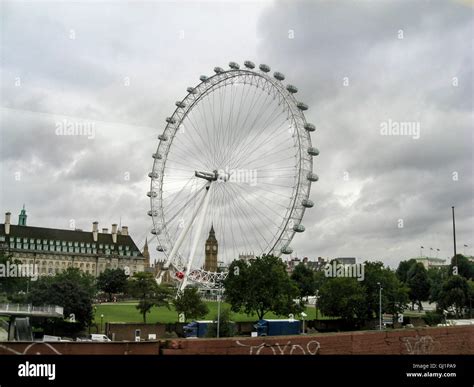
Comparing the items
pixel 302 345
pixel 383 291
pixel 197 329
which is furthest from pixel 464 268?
pixel 302 345

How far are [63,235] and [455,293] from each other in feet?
389

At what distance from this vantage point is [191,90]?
6400 centimetres

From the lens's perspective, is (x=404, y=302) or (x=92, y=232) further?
(x=92, y=232)

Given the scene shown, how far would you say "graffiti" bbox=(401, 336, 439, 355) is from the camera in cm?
2017

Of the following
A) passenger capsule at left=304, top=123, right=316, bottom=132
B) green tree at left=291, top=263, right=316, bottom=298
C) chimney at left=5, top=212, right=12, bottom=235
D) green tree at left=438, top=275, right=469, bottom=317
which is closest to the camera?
passenger capsule at left=304, top=123, right=316, bottom=132

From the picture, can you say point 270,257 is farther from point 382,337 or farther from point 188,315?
point 382,337

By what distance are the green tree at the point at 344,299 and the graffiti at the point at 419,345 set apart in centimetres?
4213

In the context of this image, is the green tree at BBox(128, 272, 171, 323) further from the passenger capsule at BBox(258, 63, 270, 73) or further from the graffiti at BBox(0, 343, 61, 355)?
the graffiti at BBox(0, 343, 61, 355)

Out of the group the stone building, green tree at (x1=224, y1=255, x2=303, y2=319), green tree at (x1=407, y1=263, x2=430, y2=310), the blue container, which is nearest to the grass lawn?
green tree at (x1=224, y1=255, x2=303, y2=319)

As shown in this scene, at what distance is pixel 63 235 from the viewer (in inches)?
6393

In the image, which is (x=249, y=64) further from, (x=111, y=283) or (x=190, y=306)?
(x=111, y=283)

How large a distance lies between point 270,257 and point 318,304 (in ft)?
32.6

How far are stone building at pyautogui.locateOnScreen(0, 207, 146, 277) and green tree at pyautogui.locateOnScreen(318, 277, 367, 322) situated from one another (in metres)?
96.3
